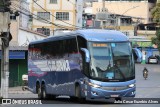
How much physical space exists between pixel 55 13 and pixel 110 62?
76.4m

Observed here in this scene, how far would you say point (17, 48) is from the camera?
4619cm

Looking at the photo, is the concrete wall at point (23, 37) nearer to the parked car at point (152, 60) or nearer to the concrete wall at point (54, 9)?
the concrete wall at point (54, 9)

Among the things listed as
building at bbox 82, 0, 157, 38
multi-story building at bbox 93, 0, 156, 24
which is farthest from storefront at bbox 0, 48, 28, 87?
multi-story building at bbox 93, 0, 156, 24

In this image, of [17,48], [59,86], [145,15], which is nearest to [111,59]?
[59,86]

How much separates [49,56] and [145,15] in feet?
348

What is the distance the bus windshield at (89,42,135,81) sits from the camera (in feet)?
81.0

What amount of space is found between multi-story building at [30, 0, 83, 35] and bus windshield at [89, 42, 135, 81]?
72.8 metres

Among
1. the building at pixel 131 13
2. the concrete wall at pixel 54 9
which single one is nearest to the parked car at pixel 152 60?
the concrete wall at pixel 54 9

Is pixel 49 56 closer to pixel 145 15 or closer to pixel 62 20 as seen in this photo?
pixel 62 20

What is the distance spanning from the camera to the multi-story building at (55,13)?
98.6 metres

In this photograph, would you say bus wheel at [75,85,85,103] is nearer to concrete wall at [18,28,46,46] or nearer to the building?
concrete wall at [18,28,46,46]

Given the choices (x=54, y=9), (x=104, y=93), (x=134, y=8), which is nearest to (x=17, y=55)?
(x=104, y=93)

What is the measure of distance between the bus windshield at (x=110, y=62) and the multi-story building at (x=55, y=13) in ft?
239

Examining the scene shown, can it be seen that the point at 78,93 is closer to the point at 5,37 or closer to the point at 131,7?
the point at 5,37
